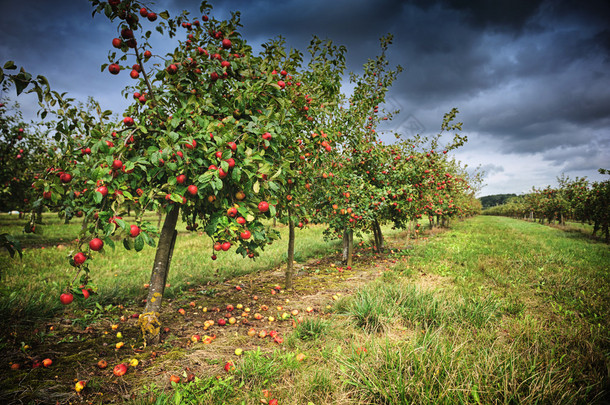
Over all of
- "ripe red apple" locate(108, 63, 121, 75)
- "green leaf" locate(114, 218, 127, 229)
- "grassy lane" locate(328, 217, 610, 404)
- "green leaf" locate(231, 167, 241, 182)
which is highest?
"ripe red apple" locate(108, 63, 121, 75)

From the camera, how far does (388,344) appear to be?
8.17ft

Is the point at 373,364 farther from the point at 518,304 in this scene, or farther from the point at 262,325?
the point at 518,304

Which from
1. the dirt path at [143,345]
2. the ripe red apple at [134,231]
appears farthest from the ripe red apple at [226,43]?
the dirt path at [143,345]

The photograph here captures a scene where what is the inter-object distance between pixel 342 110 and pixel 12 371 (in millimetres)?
6875

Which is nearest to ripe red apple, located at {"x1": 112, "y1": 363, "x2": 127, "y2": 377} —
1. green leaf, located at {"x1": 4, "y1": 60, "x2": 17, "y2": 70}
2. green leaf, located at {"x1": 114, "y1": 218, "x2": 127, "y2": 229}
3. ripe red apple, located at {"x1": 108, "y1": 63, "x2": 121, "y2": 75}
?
green leaf, located at {"x1": 114, "y1": 218, "x2": 127, "y2": 229}

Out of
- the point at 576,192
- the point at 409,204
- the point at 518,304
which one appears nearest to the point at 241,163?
the point at 518,304

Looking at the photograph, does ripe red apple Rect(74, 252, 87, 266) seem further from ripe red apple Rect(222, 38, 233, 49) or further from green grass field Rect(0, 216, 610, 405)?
ripe red apple Rect(222, 38, 233, 49)

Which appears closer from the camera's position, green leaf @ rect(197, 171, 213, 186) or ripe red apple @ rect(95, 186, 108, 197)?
ripe red apple @ rect(95, 186, 108, 197)

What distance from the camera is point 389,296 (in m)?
4.03

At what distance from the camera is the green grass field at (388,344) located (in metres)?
2.07

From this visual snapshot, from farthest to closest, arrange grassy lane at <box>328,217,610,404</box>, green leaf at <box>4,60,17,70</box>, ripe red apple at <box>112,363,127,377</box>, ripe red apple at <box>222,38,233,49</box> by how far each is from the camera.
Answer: ripe red apple at <box>222,38,233,49</box>, ripe red apple at <box>112,363,127,377</box>, grassy lane at <box>328,217,610,404</box>, green leaf at <box>4,60,17,70</box>

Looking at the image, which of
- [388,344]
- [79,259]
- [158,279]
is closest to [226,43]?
[79,259]

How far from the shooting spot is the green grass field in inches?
81.5

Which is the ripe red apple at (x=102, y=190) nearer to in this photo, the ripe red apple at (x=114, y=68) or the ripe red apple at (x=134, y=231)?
the ripe red apple at (x=134, y=231)
